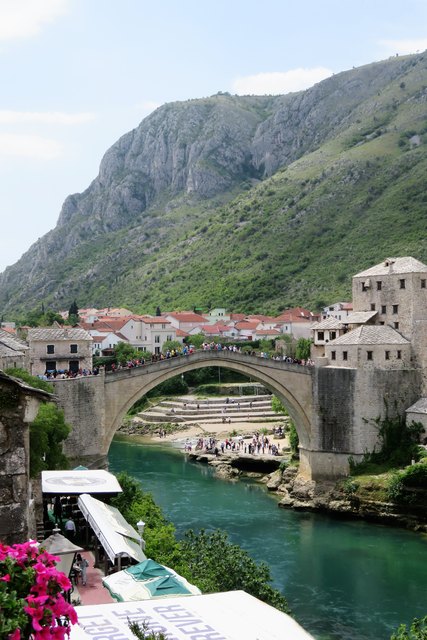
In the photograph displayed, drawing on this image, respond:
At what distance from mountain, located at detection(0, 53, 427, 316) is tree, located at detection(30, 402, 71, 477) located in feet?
204

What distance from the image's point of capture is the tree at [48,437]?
90.1 feet

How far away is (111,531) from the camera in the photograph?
20297 mm

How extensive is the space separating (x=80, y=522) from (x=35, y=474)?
2.58 meters

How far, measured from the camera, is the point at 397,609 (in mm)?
26547

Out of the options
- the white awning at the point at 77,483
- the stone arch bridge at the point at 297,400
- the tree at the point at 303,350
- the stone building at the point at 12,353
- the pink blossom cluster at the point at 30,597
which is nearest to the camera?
the pink blossom cluster at the point at 30,597

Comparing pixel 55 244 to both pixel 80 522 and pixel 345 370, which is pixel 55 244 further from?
pixel 80 522

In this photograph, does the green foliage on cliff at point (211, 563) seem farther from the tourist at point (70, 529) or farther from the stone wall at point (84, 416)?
the stone wall at point (84, 416)

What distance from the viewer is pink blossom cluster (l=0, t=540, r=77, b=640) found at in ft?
14.8

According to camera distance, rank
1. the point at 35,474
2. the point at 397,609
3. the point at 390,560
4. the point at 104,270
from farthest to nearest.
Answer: the point at 104,270
the point at 390,560
the point at 397,609
the point at 35,474

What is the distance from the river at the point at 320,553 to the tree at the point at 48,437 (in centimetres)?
743

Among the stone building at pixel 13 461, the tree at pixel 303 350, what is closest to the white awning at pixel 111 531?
the stone building at pixel 13 461

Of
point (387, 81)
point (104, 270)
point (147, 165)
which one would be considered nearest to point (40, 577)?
point (104, 270)

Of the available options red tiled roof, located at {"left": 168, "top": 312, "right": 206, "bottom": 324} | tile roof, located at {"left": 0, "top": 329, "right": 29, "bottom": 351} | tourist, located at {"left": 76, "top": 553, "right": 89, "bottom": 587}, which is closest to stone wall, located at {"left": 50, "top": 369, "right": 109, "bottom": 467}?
tile roof, located at {"left": 0, "top": 329, "right": 29, "bottom": 351}

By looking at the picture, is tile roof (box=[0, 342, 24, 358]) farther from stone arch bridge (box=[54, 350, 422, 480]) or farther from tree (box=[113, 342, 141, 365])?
tree (box=[113, 342, 141, 365])
